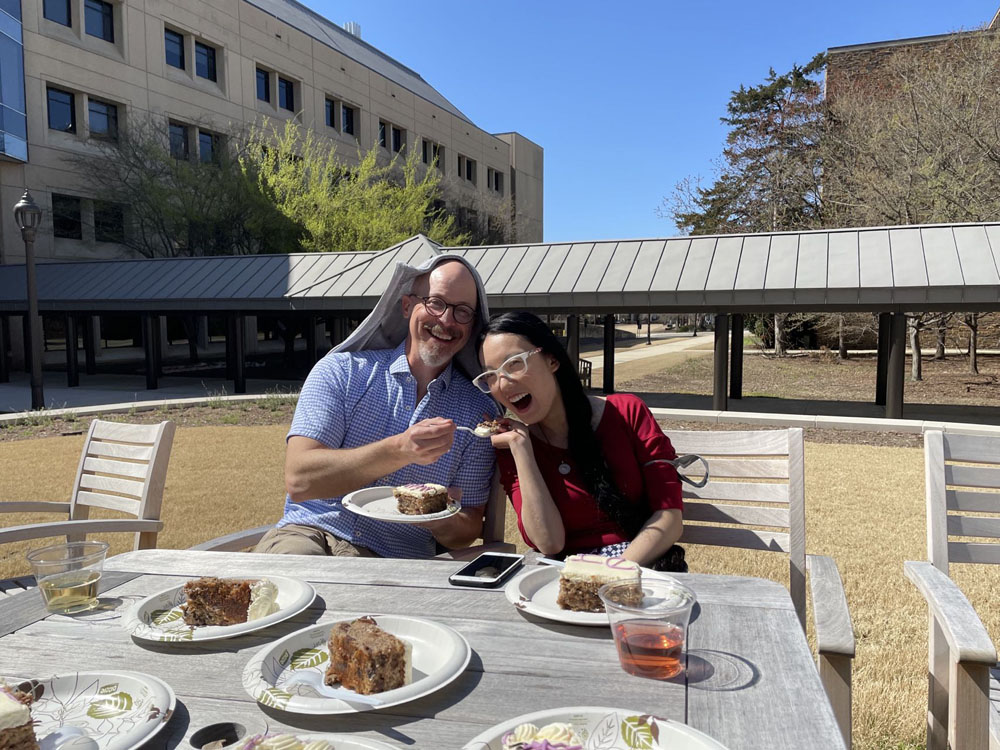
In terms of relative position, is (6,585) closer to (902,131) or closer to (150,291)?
(150,291)

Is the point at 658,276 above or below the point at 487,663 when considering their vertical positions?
above

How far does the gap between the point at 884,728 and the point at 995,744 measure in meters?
1.26

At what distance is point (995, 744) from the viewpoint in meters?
1.85

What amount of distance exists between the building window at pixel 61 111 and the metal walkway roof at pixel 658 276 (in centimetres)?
1190

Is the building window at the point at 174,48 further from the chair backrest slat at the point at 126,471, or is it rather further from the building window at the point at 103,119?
the chair backrest slat at the point at 126,471

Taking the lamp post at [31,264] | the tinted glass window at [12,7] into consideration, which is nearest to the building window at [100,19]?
the tinted glass window at [12,7]

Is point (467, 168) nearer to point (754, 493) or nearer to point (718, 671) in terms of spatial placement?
point (754, 493)

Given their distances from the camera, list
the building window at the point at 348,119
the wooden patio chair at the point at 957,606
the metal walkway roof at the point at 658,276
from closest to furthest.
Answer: the wooden patio chair at the point at 957,606
the metal walkway roof at the point at 658,276
the building window at the point at 348,119

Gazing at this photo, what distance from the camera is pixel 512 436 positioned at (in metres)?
2.48

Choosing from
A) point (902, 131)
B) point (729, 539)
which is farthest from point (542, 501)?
point (902, 131)

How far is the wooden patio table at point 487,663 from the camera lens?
127cm

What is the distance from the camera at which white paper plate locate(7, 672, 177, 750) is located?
4.00 feet

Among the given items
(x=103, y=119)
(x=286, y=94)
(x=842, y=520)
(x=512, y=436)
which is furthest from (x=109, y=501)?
(x=286, y=94)

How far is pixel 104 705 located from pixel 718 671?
1203mm
